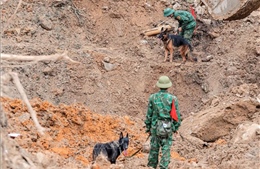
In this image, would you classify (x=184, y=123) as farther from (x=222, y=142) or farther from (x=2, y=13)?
(x=2, y=13)

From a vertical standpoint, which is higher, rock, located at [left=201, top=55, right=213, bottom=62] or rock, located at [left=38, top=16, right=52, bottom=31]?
rock, located at [left=38, top=16, right=52, bottom=31]

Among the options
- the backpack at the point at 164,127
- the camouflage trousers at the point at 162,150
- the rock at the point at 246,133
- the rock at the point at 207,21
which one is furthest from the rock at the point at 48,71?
the rock at the point at 207,21

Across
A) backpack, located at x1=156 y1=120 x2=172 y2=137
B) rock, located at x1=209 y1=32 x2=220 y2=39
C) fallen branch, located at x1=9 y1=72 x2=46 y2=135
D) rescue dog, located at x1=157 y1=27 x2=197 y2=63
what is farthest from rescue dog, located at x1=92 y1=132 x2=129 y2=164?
rock, located at x1=209 y1=32 x2=220 y2=39

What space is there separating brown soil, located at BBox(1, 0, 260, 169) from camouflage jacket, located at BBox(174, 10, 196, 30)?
0.92 meters

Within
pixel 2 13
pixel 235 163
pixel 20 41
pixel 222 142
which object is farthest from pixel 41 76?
pixel 235 163

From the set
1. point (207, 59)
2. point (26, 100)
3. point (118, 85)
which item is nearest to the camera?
point (26, 100)

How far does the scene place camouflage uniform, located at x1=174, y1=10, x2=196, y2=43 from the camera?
14.9m

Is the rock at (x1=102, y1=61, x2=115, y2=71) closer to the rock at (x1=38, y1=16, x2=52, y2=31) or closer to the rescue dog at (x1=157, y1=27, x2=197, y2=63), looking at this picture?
the rescue dog at (x1=157, y1=27, x2=197, y2=63)

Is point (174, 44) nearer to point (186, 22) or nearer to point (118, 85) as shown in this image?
point (186, 22)

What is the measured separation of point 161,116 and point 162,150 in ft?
1.83

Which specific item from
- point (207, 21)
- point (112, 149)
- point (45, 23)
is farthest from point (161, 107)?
point (207, 21)

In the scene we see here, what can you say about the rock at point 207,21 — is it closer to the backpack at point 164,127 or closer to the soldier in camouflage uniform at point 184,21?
the soldier in camouflage uniform at point 184,21

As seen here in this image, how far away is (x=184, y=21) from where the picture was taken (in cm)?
1495

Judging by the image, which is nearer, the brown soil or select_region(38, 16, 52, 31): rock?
the brown soil
